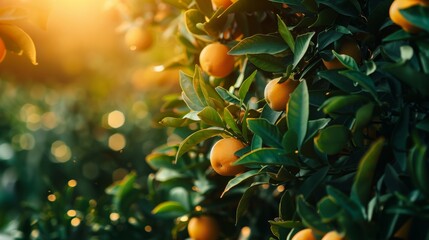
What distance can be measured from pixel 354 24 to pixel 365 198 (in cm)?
38

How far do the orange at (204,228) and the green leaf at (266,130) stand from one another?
0.53 metres

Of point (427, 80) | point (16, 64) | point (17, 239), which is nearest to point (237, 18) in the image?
point (427, 80)

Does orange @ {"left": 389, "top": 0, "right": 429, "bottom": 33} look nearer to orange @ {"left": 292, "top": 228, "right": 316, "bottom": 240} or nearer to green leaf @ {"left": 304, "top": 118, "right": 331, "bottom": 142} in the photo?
green leaf @ {"left": 304, "top": 118, "right": 331, "bottom": 142}

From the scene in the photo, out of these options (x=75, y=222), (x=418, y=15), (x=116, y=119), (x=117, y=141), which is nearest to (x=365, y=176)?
(x=418, y=15)

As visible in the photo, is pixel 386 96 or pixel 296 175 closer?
pixel 386 96

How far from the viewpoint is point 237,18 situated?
1319mm

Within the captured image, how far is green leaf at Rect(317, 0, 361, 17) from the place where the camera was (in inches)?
40.4

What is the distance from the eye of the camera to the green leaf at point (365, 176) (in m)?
0.83

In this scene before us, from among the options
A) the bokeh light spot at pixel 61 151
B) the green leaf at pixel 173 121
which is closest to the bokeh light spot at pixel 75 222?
the green leaf at pixel 173 121

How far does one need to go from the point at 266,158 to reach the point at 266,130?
0.05 m

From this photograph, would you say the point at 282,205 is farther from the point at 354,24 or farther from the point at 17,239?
the point at 17,239

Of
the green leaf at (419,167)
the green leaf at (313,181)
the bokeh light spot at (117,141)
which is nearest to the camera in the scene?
the green leaf at (419,167)

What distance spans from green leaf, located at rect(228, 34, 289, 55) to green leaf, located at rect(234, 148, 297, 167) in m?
0.21

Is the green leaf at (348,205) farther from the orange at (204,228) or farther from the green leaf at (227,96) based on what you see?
the orange at (204,228)
